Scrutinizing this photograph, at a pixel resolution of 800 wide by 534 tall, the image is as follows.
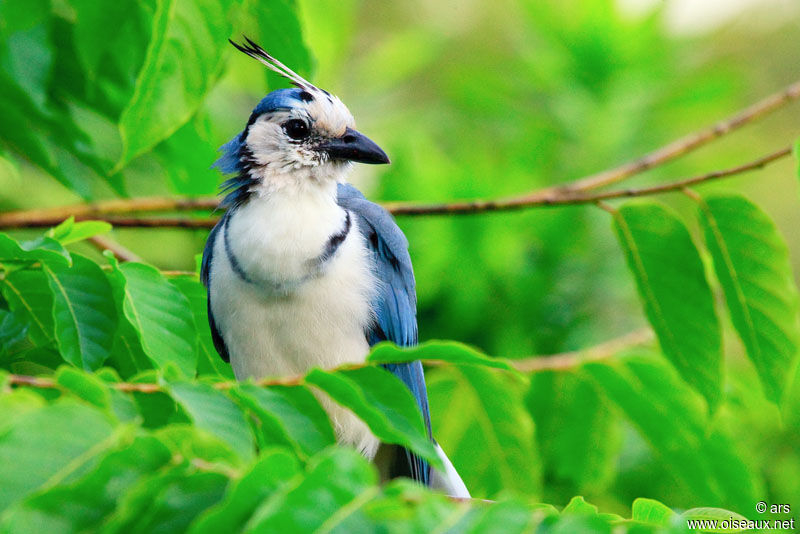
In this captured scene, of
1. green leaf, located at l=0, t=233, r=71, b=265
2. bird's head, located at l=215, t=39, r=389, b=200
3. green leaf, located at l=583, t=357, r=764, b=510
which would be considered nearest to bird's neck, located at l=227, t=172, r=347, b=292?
bird's head, located at l=215, t=39, r=389, b=200

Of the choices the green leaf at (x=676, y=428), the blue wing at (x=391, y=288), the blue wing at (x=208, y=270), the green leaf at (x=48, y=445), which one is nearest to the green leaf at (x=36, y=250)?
the green leaf at (x=48, y=445)

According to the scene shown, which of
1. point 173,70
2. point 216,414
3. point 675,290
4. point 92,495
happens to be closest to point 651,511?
point 216,414

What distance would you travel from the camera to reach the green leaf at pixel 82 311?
2.15 metres

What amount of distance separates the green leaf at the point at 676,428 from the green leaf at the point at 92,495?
98.9 inches

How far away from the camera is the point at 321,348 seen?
121 inches

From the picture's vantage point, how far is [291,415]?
1804mm

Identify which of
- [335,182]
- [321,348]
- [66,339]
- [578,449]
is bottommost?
[578,449]

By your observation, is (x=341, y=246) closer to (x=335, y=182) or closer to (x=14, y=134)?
(x=335, y=182)

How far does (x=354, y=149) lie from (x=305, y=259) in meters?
0.57

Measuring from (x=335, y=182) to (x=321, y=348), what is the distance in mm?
617

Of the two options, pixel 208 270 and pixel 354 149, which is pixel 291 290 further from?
pixel 354 149

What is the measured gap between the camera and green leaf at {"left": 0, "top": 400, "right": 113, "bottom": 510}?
140 cm

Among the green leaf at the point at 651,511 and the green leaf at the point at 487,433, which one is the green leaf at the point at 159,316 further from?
the green leaf at the point at 487,433

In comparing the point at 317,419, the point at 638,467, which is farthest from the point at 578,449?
the point at 317,419
